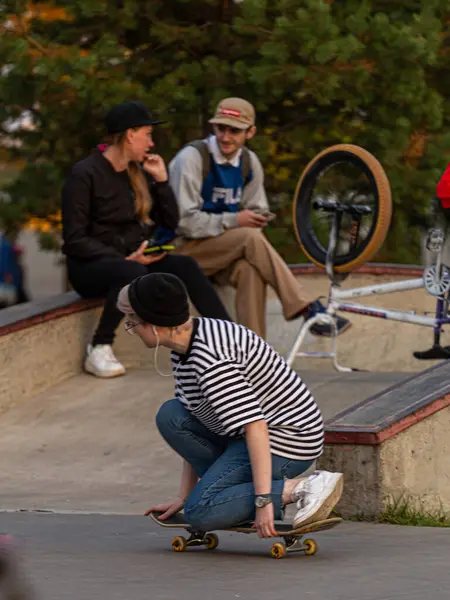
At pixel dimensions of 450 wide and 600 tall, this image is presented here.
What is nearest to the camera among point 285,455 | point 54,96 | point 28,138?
point 285,455

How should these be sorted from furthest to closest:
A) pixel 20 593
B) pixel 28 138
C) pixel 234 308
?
pixel 28 138, pixel 234 308, pixel 20 593

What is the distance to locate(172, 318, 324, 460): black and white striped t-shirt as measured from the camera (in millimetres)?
5238

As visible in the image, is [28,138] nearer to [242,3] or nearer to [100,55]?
[100,55]

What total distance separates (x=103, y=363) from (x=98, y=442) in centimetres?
130

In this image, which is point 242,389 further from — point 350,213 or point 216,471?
point 350,213

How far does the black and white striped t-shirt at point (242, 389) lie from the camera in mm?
5238

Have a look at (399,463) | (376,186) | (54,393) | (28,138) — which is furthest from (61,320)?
(28,138)

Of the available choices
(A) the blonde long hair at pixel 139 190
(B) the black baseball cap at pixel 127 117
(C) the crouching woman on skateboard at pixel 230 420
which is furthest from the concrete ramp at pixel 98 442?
(B) the black baseball cap at pixel 127 117

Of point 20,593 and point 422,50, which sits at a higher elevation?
point 422,50

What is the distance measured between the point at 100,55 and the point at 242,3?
51.0 inches

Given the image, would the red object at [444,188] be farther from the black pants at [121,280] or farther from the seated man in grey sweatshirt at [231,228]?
the black pants at [121,280]

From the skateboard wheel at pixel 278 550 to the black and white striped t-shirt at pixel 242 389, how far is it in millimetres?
339

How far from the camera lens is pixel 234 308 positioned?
404 inches

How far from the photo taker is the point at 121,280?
29.8ft
